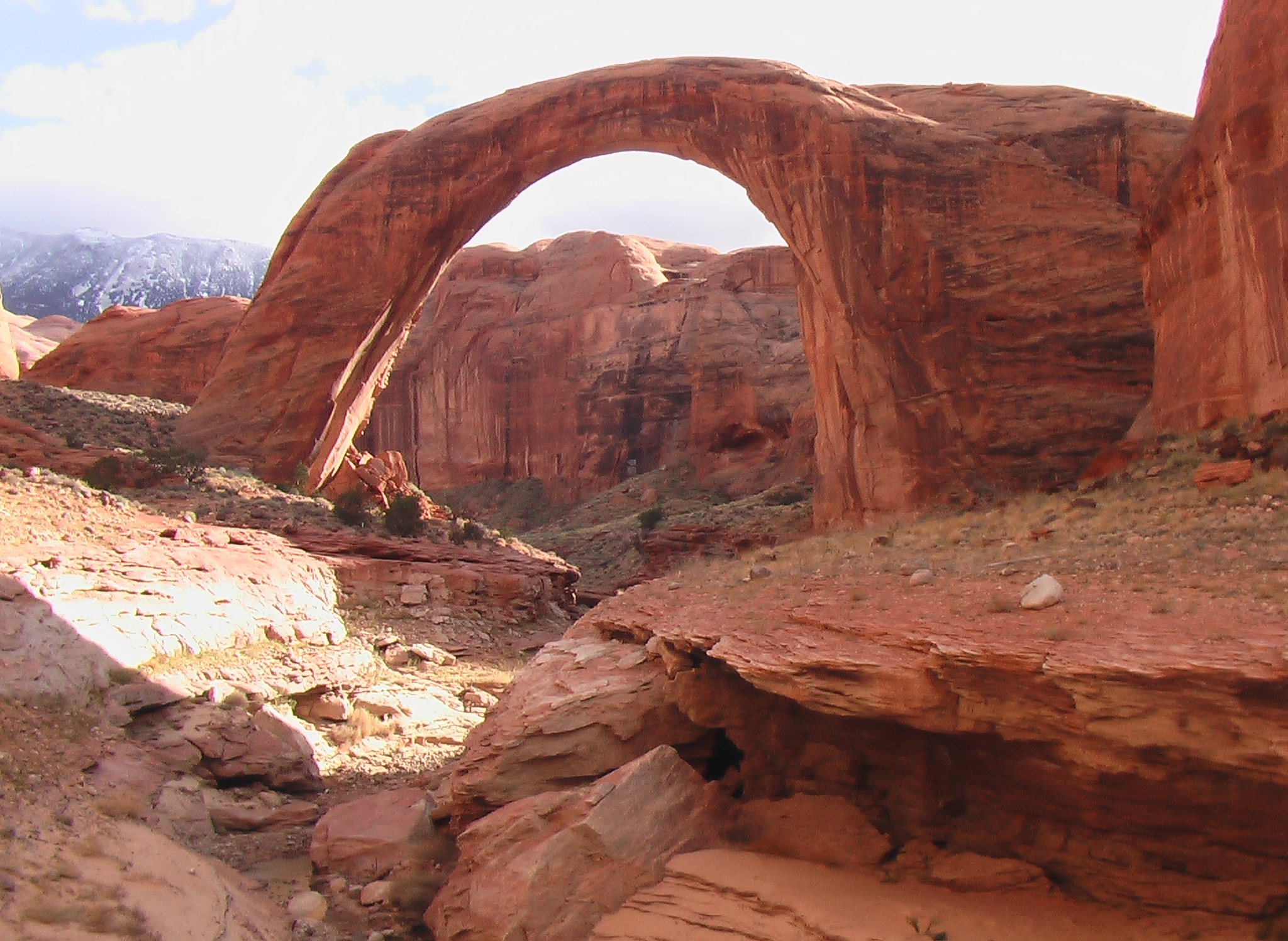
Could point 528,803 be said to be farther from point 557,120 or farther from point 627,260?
point 627,260

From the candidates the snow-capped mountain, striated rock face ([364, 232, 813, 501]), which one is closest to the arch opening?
striated rock face ([364, 232, 813, 501])

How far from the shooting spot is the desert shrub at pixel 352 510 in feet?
55.3

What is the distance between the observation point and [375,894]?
6.25 meters

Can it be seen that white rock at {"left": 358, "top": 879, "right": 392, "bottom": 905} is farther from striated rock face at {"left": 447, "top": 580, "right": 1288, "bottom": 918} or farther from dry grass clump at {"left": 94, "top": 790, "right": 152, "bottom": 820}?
dry grass clump at {"left": 94, "top": 790, "right": 152, "bottom": 820}

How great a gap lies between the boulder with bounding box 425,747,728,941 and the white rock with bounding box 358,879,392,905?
0.39 metres

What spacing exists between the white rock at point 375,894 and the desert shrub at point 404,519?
11.6 metres

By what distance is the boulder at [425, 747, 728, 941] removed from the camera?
534 centimetres

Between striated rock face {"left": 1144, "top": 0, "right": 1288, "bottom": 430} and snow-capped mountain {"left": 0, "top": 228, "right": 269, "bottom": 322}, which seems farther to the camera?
snow-capped mountain {"left": 0, "top": 228, "right": 269, "bottom": 322}

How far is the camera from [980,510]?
12.5m

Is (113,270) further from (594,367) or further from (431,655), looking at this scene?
(431,655)

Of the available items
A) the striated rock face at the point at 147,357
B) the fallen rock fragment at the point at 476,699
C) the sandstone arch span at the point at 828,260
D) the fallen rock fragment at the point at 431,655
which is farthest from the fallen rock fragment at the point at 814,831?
the striated rock face at the point at 147,357

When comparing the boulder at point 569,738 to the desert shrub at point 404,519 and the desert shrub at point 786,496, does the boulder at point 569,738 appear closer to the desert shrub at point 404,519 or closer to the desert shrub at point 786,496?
the desert shrub at point 404,519

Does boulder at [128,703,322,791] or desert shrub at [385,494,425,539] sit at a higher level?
desert shrub at [385,494,425,539]

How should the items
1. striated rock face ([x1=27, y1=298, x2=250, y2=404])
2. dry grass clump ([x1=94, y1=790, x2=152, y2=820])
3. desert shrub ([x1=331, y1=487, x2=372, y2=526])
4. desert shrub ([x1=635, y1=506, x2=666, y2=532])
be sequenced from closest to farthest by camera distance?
dry grass clump ([x1=94, y1=790, x2=152, y2=820]) < desert shrub ([x1=331, y1=487, x2=372, y2=526]) < desert shrub ([x1=635, y1=506, x2=666, y2=532]) < striated rock face ([x1=27, y1=298, x2=250, y2=404])
